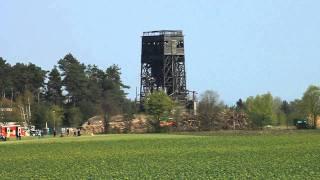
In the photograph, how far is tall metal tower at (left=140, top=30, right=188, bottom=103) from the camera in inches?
5098

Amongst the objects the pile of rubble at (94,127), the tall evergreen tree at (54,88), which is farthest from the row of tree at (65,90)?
the pile of rubble at (94,127)

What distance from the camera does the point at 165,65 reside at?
128625 mm

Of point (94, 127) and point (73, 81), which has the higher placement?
point (73, 81)

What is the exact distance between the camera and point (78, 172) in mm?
30109

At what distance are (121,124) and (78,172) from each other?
87.2 meters

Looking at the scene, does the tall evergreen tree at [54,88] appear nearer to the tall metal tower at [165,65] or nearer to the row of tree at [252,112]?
the tall metal tower at [165,65]

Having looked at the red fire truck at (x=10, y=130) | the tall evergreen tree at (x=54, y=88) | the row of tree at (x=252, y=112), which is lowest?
the red fire truck at (x=10, y=130)

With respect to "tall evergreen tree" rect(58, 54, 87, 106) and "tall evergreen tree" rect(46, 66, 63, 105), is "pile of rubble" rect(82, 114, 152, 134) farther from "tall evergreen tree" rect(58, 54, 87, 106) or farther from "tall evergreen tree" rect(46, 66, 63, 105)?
"tall evergreen tree" rect(46, 66, 63, 105)

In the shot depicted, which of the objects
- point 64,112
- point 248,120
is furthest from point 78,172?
point 64,112

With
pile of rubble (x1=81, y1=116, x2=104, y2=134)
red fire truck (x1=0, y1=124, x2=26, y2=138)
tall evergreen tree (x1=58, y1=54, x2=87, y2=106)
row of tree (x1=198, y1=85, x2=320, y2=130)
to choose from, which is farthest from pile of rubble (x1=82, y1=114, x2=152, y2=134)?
tall evergreen tree (x1=58, y1=54, x2=87, y2=106)

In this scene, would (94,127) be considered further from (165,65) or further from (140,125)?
(165,65)

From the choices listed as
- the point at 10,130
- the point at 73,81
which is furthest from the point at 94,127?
the point at 73,81

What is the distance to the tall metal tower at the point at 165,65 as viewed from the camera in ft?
425

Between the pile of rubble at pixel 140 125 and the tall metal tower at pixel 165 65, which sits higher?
the tall metal tower at pixel 165 65
